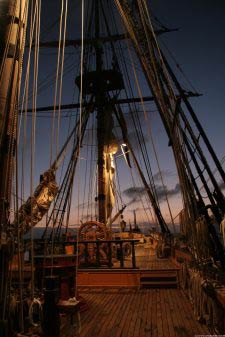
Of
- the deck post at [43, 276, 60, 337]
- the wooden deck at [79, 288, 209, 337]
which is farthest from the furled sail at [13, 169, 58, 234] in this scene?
the deck post at [43, 276, 60, 337]

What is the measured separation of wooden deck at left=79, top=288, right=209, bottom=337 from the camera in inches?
179

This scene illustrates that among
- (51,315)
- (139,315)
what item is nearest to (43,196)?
(139,315)

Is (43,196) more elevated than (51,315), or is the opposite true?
(43,196)

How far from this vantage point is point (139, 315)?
5422 millimetres

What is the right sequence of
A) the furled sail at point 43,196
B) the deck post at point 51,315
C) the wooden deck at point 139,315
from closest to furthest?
the deck post at point 51,315
the wooden deck at point 139,315
the furled sail at point 43,196

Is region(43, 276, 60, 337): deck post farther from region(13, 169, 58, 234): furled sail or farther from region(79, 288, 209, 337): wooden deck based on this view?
region(13, 169, 58, 234): furled sail

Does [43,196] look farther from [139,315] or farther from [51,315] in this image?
[51,315]

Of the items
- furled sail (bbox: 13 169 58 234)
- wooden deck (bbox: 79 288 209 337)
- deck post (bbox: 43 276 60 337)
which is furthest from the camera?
furled sail (bbox: 13 169 58 234)

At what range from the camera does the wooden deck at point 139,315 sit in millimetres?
4543

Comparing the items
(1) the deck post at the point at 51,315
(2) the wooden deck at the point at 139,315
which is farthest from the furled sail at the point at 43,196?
(1) the deck post at the point at 51,315

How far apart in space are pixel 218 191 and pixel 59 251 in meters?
6.36

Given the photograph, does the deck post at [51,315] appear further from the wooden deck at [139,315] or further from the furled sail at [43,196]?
the furled sail at [43,196]

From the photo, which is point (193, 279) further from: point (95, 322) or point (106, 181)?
point (106, 181)

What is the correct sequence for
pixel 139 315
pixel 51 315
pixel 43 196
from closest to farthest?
1. pixel 51 315
2. pixel 139 315
3. pixel 43 196
